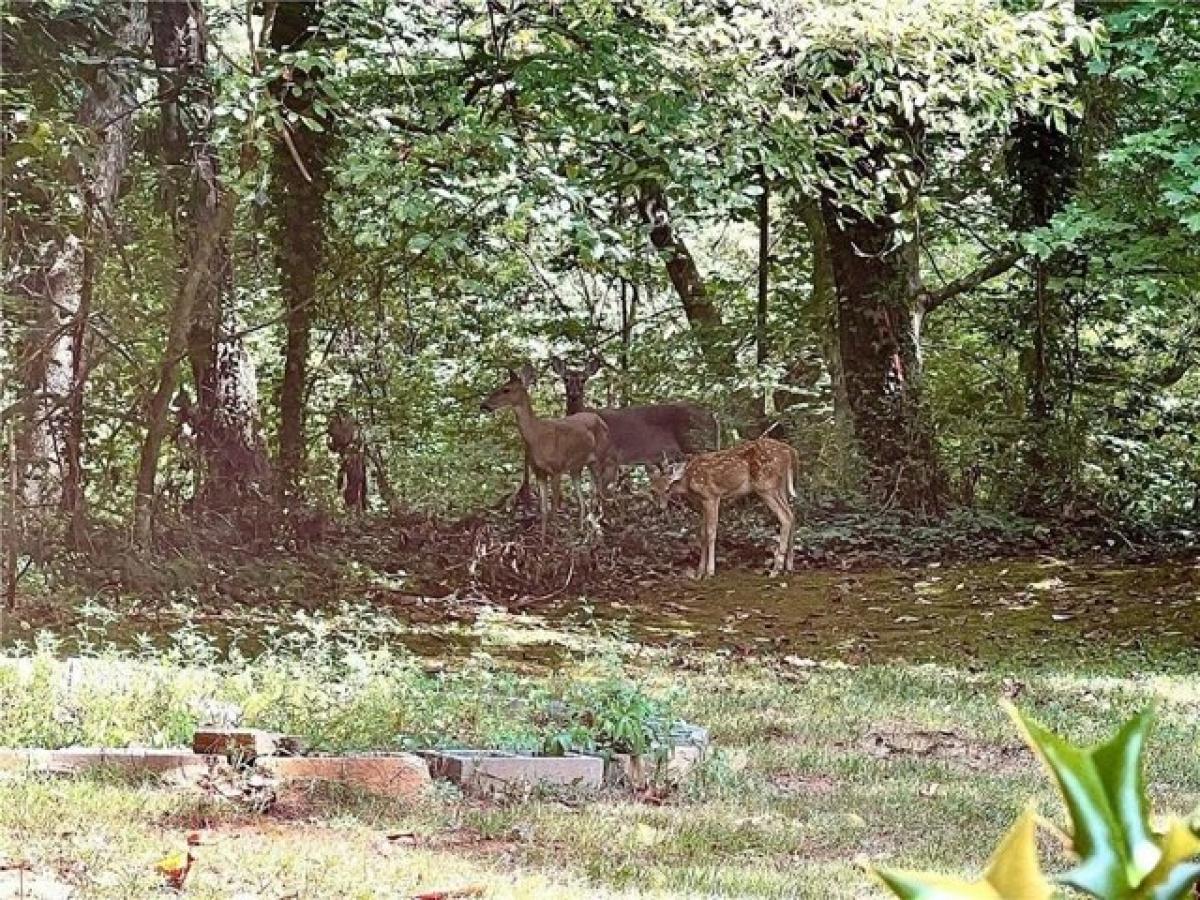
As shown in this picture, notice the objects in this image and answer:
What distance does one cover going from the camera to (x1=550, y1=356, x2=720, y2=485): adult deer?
10852 mm

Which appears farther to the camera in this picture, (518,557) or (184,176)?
(518,557)

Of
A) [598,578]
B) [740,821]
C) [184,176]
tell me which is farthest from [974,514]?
[740,821]

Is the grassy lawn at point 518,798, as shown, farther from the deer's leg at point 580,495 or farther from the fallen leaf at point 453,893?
the deer's leg at point 580,495

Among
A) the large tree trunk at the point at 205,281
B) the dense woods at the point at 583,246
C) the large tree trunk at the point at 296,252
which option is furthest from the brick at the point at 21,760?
the large tree trunk at the point at 296,252

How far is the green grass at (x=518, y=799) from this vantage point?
2.83 metres

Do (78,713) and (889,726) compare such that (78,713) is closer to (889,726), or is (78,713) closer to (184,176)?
(889,726)

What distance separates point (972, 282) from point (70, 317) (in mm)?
5705

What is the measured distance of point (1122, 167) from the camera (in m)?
8.38

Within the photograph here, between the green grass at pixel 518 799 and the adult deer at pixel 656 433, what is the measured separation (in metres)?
5.31

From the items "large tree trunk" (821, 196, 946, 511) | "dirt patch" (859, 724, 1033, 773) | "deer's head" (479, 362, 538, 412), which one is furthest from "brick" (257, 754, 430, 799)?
"large tree trunk" (821, 196, 946, 511)

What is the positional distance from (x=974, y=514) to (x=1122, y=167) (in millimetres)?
2708

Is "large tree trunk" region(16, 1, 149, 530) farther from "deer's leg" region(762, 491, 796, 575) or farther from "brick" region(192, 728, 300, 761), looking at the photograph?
"brick" region(192, 728, 300, 761)

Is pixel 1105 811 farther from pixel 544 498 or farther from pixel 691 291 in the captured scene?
pixel 691 291

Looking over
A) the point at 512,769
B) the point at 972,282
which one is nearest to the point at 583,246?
the point at 512,769
